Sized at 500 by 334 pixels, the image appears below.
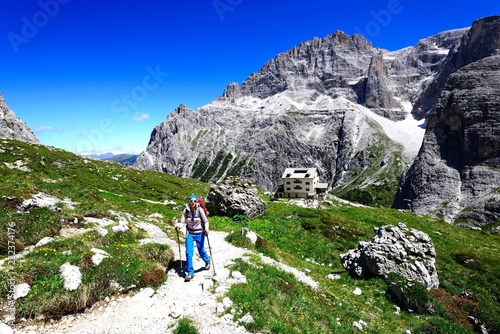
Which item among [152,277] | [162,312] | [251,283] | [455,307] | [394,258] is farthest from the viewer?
[394,258]

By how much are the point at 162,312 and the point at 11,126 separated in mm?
180237

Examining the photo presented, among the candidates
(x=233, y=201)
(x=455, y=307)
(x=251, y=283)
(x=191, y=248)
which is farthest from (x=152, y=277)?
(x=233, y=201)

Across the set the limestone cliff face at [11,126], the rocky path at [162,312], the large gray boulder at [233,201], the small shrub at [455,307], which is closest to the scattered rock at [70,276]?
the rocky path at [162,312]

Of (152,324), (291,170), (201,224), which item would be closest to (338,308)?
(201,224)

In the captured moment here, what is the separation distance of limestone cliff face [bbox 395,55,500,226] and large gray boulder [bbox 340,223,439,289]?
143 metres

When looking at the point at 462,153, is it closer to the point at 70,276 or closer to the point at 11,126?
the point at 70,276

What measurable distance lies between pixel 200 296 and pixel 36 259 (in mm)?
6719

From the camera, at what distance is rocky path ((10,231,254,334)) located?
30.3 ft

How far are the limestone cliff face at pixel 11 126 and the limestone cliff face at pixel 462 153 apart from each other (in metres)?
213

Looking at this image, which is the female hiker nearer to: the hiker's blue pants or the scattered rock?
the hiker's blue pants

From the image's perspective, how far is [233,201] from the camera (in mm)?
33000

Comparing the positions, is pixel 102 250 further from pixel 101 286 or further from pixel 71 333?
pixel 71 333

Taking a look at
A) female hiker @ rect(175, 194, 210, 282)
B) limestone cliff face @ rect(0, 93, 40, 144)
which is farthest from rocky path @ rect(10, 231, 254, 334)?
limestone cliff face @ rect(0, 93, 40, 144)

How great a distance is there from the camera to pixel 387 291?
18719 mm
